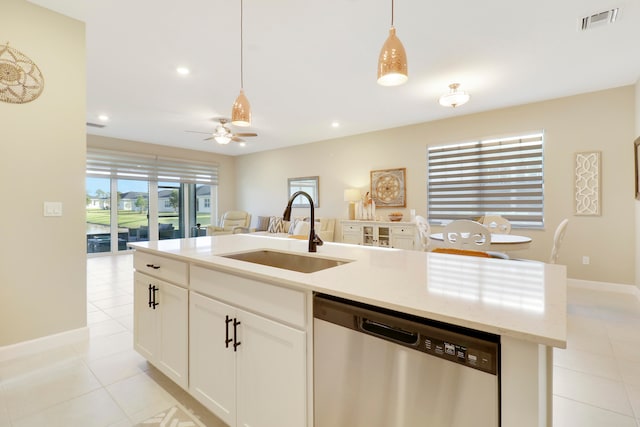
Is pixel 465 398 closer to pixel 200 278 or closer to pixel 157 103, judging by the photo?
pixel 200 278

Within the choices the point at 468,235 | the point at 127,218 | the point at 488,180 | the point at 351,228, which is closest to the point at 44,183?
the point at 468,235

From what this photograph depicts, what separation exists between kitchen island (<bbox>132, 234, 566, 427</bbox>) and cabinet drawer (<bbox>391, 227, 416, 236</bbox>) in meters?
3.21

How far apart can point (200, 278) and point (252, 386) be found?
59 centimetres

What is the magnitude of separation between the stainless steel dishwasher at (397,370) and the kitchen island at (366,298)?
0.04m

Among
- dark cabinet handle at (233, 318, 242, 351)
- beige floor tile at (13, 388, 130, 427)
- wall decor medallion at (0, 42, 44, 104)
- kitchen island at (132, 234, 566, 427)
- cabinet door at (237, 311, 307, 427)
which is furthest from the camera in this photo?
wall decor medallion at (0, 42, 44, 104)

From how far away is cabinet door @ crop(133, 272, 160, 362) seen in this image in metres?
1.89

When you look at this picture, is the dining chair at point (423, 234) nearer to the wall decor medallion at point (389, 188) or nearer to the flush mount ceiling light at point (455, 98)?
the wall decor medallion at point (389, 188)

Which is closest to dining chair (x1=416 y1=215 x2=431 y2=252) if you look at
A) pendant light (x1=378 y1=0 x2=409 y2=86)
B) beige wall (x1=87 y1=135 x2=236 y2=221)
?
pendant light (x1=378 y1=0 x2=409 y2=86)

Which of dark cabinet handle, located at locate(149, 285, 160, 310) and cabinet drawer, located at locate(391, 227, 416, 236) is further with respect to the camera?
cabinet drawer, located at locate(391, 227, 416, 236)

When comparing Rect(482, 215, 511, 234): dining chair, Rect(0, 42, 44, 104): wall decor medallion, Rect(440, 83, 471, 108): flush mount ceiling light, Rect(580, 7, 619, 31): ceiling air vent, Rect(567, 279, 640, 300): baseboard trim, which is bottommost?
Rect(567, 279, 640, 300): baseboard trim

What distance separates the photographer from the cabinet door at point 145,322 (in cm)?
189

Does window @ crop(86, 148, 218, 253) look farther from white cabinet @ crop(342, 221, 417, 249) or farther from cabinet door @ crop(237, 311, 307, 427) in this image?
cabinet door @ crop(237, 311, 307, 427)

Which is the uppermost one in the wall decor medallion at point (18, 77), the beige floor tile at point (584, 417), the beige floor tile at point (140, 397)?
the wall decor medallion at point (18, 77)

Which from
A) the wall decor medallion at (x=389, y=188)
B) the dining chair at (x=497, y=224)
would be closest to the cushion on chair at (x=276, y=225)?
the wall decor medallion at (x=389, y=188)
